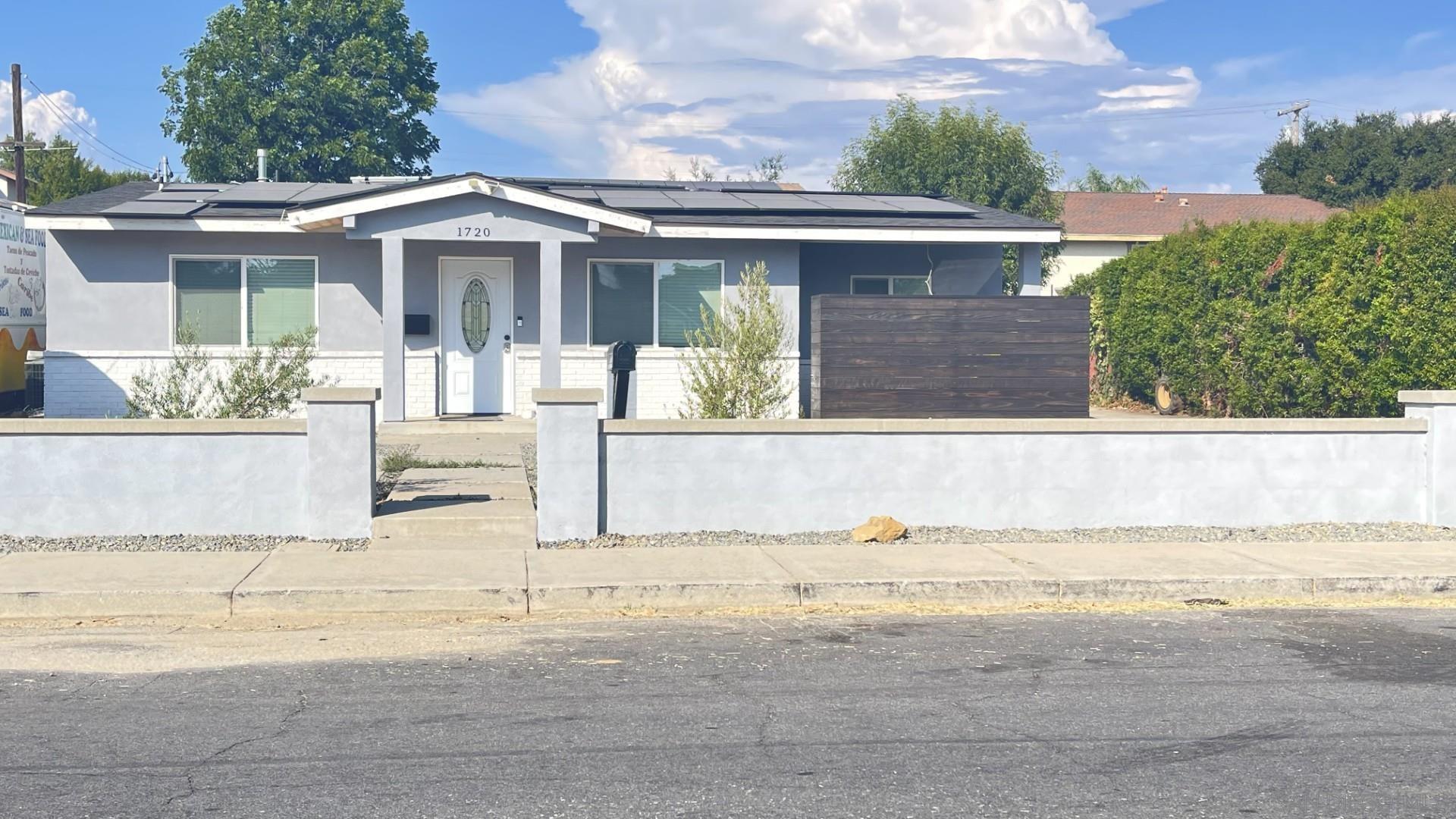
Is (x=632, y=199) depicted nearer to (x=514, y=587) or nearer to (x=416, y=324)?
(x=416, y=324)

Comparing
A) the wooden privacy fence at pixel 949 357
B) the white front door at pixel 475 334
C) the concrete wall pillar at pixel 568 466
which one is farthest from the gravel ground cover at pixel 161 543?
the white front door at pixel 475 334

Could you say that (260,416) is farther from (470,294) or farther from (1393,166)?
(1393,166)

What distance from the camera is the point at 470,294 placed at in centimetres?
1916

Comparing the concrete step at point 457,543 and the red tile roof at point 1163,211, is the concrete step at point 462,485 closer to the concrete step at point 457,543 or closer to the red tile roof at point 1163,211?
the concrete step at point 457,543

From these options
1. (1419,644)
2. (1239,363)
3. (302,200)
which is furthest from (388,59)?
(1419,644)

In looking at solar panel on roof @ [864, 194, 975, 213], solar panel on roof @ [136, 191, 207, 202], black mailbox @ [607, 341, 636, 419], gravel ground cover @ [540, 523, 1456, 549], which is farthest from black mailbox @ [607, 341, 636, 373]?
solar panel on roof @ [136, 191, 207, 202]

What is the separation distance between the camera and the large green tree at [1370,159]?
56.8 metres

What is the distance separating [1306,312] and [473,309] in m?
11.0

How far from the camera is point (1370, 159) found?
58.2 meters

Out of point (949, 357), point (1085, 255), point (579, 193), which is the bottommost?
point (949, 357)

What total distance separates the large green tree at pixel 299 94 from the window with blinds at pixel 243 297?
91.1ft

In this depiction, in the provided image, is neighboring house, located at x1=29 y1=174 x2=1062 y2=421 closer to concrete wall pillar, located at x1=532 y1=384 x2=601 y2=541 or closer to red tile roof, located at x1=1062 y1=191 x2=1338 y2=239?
concrete wall pillar, located at x1=532 y1=384 x2=601 y2=541

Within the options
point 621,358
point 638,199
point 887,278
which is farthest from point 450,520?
point 887,278

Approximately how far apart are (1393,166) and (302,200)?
171 ft
